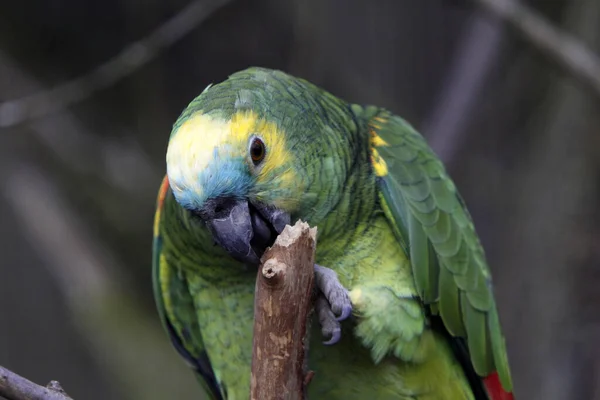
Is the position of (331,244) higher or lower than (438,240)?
lower

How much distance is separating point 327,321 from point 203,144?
587 mm

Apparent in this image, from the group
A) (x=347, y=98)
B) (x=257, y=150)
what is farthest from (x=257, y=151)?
(x=347, y=98)

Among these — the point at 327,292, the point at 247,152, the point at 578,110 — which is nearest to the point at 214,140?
the point at 247,152

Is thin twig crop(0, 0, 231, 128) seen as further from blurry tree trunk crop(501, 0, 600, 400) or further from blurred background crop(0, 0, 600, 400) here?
blurry tree trunk crop(501, 0, 600, 400)

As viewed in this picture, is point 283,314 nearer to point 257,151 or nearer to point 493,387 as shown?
point 257,151

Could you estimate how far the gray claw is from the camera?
1623 millimetres

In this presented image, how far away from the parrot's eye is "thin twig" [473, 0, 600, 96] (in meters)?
1.68

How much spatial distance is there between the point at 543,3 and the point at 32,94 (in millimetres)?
2596

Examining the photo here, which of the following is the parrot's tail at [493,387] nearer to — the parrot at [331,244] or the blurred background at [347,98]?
the parrot at [331,244]

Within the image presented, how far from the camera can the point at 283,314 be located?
1281 millimetres

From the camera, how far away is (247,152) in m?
1.37

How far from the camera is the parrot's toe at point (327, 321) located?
1646 mm

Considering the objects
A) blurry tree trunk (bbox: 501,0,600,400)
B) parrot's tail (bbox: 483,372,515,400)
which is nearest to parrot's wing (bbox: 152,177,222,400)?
parrot's tail (bbox: 483,372,515,400)

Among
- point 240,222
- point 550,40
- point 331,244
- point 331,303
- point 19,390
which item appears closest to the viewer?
point 19,390
